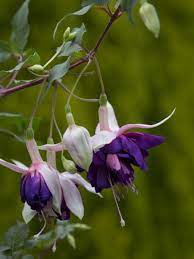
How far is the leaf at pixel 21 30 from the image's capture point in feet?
3.08

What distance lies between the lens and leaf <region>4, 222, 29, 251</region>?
98cm

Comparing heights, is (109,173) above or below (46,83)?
below

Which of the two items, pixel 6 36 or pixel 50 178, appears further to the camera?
pixel 6 36

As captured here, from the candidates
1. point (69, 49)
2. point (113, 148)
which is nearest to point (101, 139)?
point (113, 148)

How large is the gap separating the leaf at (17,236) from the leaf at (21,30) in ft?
0.95

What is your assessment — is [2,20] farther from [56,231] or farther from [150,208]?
[56,231]

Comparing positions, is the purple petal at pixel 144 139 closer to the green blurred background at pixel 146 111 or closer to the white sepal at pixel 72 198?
the white sepal at pixel 72 198

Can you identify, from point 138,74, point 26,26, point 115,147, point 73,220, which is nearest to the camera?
point 115,147

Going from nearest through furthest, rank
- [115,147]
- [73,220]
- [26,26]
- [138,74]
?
[115,147] < [26,26] < [73,220] < [138,74]

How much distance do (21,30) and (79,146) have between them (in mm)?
294

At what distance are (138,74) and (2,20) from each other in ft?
1.43

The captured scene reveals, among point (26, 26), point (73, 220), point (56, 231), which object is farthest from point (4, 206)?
point (26, 26)

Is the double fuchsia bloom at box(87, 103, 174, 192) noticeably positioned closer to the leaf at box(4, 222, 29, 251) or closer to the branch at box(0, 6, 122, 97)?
the branch at box(0, 6, 122, 97)

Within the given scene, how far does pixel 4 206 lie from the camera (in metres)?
1.74
